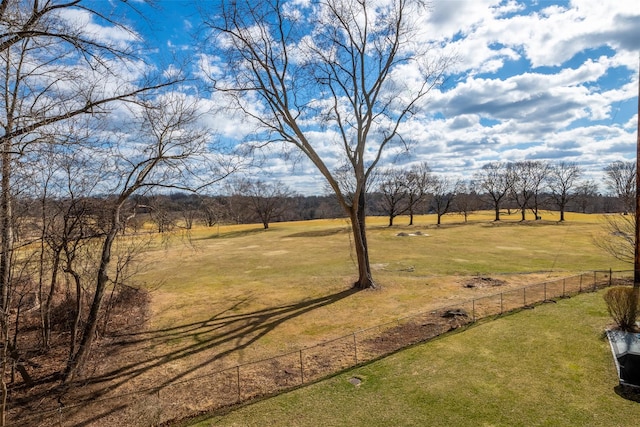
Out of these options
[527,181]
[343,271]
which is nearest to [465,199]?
[527,181]

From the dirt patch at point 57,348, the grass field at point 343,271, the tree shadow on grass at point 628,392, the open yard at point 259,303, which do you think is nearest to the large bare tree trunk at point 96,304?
the dirt patch at point 57,348

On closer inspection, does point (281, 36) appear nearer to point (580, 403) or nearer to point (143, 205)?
point (143, 205)

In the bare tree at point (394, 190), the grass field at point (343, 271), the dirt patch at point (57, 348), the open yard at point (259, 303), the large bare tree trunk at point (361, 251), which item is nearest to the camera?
the dirt patch at point (57, 348)

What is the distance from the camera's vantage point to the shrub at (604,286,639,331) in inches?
512

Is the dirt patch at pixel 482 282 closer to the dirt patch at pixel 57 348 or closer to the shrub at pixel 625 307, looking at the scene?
the shrub at pixel 625 307

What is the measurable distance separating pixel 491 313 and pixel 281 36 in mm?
17347

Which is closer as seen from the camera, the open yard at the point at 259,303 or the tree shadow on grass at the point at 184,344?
the open yard at the point at 259,303

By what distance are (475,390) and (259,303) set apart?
42.0 feet

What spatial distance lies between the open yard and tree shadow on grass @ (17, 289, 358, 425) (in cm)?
5

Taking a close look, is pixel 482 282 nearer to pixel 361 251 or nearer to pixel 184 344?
pixel 361 251

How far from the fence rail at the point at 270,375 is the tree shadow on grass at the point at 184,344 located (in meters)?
0.43

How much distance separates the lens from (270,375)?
1170 cm

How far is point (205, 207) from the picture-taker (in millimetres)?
14156

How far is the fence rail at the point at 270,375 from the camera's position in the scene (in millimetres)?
9773
